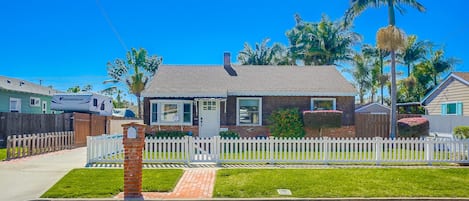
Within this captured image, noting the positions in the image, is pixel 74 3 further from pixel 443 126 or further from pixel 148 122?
pixel 443 126

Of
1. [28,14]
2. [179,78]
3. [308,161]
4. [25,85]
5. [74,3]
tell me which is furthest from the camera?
[25,85]

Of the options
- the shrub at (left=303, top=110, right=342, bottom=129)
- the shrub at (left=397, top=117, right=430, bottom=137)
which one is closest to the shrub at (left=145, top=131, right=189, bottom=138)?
the shrub at (left=303, top=110, right=342, bottom=129)

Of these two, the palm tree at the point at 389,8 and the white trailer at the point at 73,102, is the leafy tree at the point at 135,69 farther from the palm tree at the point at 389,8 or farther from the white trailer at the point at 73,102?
the palm tree at the point at 389,8

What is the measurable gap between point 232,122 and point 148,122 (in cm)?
434

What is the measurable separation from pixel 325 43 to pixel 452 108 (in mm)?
13896

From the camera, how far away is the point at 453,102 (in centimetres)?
2241

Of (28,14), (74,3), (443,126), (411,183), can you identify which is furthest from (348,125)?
(28,14)

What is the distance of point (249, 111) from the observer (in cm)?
1978

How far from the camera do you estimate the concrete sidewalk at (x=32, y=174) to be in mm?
8255

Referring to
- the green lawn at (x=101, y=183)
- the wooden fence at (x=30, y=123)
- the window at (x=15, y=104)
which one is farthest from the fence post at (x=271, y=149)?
the window at (x=15, y=104)

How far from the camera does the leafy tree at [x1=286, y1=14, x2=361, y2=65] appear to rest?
34.3 m

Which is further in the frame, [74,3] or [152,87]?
[152,87]

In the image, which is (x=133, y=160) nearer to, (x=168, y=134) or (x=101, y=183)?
(x=101, y=183)

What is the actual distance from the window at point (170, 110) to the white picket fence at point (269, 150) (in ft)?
21.7
